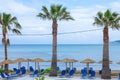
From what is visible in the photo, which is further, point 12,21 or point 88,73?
point 12,21

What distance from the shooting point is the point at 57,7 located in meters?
31.9

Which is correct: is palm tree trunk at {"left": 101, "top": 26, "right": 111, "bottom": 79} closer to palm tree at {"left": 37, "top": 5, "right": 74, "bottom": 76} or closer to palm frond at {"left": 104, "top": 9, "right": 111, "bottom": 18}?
palm frond at {"left": 104, "top": 9, "right": 111, "bottom": 18}

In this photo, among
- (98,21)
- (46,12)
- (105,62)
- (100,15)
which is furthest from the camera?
(46,12)

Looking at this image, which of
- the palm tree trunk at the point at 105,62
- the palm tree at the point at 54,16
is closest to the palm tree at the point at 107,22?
the palm tree trunk at the point at 105,62

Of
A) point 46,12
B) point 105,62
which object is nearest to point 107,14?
point 105,62

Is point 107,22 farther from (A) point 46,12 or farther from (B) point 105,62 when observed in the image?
(A) point 46,12

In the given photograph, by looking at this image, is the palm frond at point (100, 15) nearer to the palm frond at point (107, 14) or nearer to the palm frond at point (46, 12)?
the palm frond at point (107, 14)

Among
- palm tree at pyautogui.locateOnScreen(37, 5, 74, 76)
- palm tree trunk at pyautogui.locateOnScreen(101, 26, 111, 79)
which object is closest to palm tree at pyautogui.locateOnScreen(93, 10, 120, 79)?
palm tree trunk at pyautogui.locateOnScreen(101, 26, 111, 79)

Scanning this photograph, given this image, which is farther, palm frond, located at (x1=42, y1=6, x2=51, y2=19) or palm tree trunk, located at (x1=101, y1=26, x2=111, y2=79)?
palm frond, located at (x1=42, y1=6, x2=51, y2=19)

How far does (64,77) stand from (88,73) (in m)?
2.70

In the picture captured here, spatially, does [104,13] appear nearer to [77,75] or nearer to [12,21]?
[77,75]

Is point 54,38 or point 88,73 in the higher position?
point 54,38

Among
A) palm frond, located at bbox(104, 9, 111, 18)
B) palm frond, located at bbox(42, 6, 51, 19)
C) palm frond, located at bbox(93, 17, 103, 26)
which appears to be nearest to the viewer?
palm frond, located at bbox(104, 9, 111, 18)

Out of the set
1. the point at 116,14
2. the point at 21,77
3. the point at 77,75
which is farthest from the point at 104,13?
the point at 21,77
